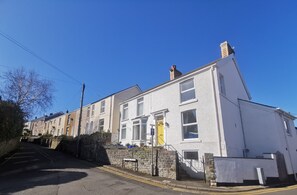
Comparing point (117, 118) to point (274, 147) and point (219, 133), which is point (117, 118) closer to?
point (219, 133)

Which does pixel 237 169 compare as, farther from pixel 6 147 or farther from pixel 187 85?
pixel 6 147

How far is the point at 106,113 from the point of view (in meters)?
Result: 26.0

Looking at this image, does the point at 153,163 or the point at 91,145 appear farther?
the point at 91,145

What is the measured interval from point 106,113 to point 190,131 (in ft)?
50.3

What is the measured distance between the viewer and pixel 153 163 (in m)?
12.1

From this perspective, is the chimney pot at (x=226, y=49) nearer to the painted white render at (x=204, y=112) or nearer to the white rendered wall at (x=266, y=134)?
the painted white render at (x=204, y=112)

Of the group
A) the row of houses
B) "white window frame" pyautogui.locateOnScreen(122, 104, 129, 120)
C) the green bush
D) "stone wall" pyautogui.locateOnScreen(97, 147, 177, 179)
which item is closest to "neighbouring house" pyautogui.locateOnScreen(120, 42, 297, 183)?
the row of houses

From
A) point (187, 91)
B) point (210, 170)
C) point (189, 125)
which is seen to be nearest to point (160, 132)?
point (189, 125)

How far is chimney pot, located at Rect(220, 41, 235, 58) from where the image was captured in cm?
1672

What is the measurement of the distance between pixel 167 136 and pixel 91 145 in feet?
30.3

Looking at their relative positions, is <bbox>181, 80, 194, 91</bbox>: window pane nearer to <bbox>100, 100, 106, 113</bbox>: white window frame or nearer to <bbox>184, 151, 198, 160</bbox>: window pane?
<bbox>184, 151, 198, 160</bbox>: window pane

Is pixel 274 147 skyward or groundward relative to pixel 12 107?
groundward

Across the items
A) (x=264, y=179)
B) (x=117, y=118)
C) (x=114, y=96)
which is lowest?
(x=264, y=179)

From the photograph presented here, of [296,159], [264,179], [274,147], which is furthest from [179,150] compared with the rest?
[296,159]
